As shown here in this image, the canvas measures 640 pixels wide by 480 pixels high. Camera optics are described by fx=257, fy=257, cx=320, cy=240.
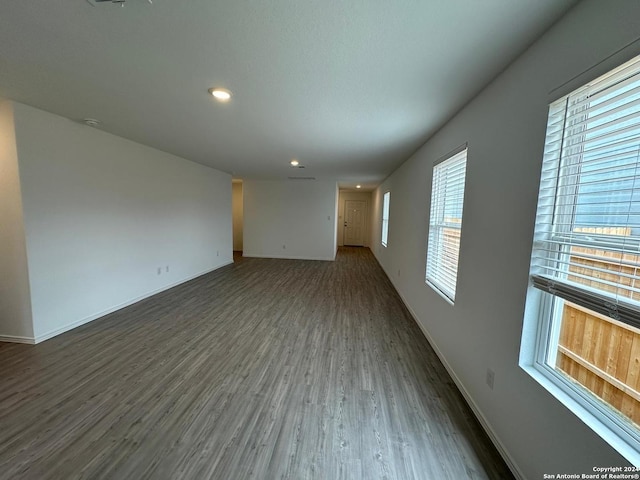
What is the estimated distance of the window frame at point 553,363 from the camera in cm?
97

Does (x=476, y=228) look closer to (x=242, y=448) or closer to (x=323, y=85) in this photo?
(x=323, y=85)

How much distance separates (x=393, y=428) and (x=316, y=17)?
2.51 metres

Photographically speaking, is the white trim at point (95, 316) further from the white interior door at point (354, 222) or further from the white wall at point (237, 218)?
the white interior door at point (354, 222)

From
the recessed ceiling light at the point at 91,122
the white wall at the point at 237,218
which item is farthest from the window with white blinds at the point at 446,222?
the white wall at the point at 237,218

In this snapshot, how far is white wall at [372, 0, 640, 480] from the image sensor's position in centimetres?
109

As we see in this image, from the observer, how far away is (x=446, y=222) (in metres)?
2.79

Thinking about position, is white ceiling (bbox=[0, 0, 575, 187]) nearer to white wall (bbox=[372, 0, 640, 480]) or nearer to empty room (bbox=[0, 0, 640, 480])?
empty room (bbox=[0, 0, 640, 480])

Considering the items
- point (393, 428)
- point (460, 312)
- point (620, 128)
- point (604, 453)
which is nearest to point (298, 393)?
point (393, 428)

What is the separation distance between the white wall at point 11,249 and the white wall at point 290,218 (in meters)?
5.58

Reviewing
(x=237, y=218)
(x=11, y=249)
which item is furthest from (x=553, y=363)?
(x=237, y=218)

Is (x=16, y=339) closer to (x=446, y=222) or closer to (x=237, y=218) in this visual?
(x=446, y=222)

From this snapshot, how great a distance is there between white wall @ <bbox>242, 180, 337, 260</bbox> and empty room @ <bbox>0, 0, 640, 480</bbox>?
4.12 metres

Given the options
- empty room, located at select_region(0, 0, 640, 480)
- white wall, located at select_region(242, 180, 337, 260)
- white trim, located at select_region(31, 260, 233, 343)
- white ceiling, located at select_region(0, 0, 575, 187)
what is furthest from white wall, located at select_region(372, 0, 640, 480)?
white wall, located at select_region(242, 180, 337, 260)

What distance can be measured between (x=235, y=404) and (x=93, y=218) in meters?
3.04
